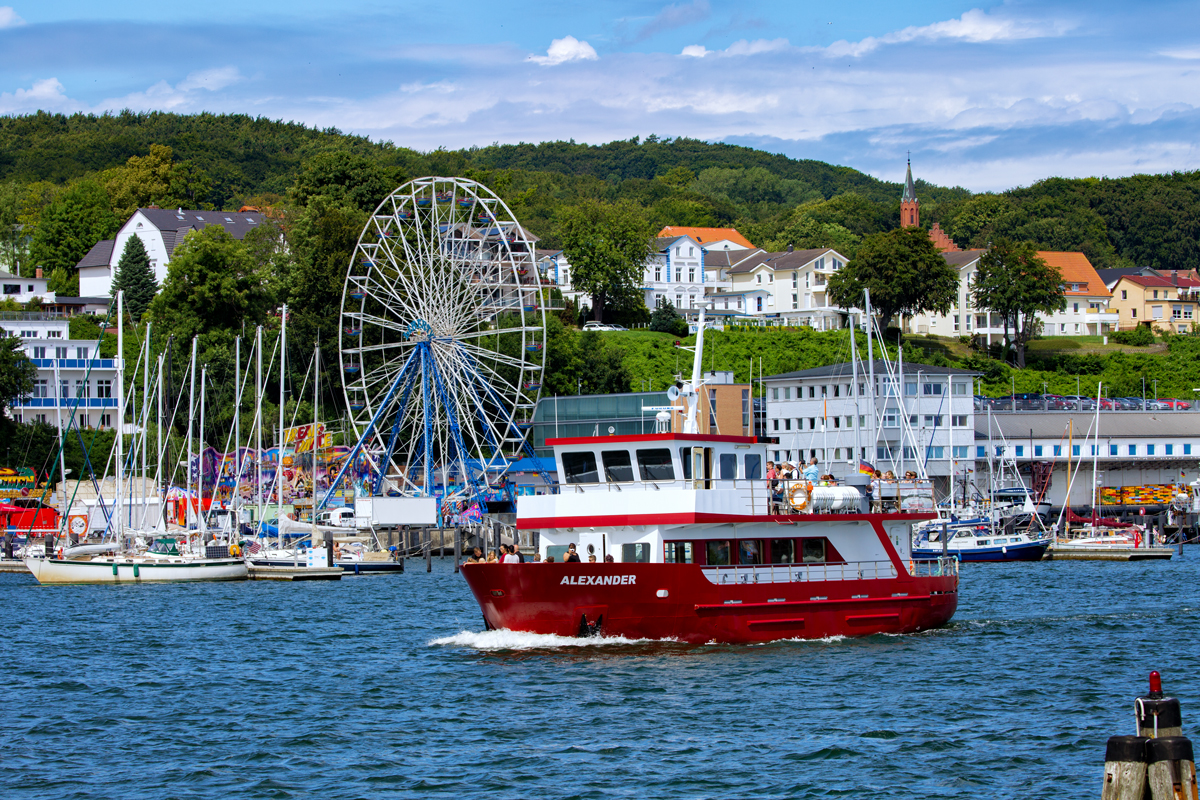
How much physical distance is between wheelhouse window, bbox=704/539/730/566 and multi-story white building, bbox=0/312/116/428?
73287 millimetres

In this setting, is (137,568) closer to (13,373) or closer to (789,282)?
(13,373)

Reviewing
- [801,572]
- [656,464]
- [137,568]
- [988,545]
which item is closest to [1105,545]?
[988,545]

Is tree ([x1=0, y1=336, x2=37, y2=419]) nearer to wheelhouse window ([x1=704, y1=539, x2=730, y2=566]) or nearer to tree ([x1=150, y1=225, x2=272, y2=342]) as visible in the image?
tree ([x1=150, y1=225, x2=272, y2=342])

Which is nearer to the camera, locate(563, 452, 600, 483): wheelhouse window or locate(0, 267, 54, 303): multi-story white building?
locate(563, 452, 600, 483): wheelhouse window

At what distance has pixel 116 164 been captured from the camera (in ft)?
578

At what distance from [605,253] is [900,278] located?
2612cm

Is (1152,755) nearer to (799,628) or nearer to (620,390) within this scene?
(799,628)

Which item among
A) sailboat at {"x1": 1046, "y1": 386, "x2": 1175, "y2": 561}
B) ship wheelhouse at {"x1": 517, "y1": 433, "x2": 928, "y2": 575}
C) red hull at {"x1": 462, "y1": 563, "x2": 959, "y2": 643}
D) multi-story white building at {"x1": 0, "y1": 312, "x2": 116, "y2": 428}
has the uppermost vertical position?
multi-story white building at {"x1": 0, "y1": 312, "x2": 116, "y2": 428}

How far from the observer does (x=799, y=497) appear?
36.1 m

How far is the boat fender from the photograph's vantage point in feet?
118

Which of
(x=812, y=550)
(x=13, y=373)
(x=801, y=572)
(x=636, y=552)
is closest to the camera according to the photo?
(x=636, y=552)

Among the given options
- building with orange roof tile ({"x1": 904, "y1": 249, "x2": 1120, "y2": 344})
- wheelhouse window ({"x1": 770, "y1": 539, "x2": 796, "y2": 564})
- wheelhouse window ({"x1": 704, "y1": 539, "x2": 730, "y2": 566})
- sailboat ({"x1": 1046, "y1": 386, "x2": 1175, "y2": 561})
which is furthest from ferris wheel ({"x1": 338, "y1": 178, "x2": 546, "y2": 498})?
building with orange roof tile ({"x1": 904, "y1": 249, "x2": 1120, "y2": 344})

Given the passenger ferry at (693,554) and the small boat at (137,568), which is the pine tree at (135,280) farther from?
the passenger ferry at (693,554)

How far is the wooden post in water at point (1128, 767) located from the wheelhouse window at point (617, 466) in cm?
2009
